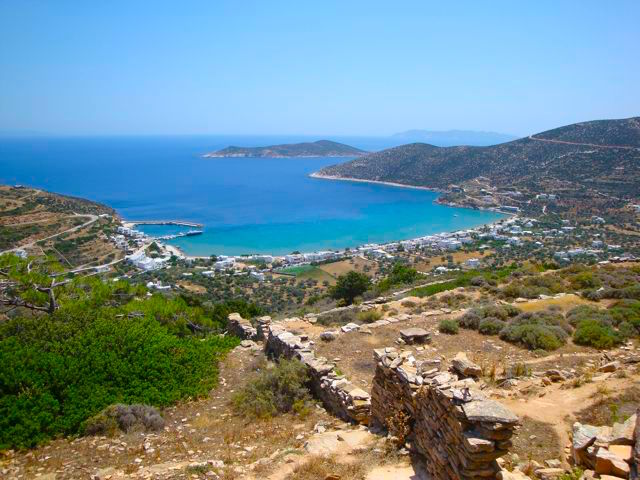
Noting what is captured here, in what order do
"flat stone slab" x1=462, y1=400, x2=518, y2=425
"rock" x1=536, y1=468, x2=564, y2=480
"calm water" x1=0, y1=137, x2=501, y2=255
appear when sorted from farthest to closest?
1. "calm water" x1=0, y1=137, x2=501, y2=255
2. "rock" x1=536, y1=468, x2=564, y2=480
3. "flat stone slab" x1=462, y1=400, x2=518, y2=425

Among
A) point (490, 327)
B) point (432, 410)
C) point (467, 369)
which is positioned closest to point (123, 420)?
point (432, 410)

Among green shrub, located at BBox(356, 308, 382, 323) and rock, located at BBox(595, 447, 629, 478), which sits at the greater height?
rock, located at BBox(595, 447, 629, 478)

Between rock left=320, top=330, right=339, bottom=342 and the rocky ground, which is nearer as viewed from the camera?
the rocky ground

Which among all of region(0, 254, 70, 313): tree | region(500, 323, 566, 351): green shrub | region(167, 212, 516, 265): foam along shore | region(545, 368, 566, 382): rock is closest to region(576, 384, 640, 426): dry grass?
region(545, 368, 566, 382): rock

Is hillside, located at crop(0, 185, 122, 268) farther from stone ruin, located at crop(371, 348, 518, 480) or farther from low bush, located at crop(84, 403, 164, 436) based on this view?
stone ruin, located at crop(371, 348, 518, 480)

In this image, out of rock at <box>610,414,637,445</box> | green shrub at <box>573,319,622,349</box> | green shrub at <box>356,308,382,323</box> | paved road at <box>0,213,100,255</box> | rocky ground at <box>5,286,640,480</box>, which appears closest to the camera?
rock at <box>610,414,637,445</box>

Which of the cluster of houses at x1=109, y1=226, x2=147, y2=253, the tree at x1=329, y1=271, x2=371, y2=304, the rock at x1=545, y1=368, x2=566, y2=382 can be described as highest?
the rock at x1=545, y1=368, x2=566, y2=382

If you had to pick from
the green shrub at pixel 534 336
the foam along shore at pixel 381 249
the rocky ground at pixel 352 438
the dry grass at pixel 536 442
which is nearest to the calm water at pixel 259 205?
the foam along shore at pixel 381 249
